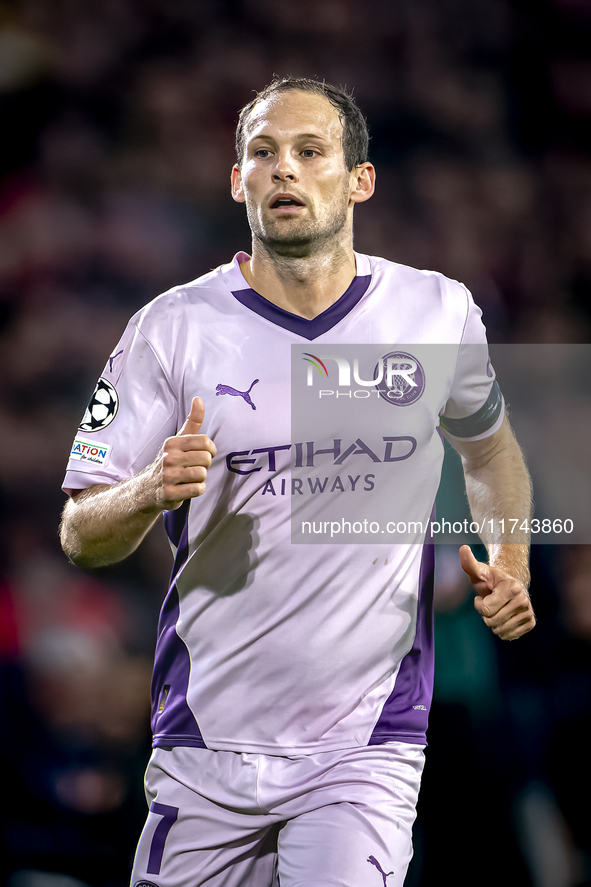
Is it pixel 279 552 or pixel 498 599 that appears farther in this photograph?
pixel 279 552

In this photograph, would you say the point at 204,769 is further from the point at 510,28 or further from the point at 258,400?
the point at 510,28

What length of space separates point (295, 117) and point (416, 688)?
4.37 feet

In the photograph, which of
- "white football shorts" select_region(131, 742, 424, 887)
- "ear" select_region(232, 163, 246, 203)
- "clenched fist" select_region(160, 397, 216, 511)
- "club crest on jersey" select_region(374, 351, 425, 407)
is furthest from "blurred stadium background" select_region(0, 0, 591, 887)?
"clenched fist" select_region(160, 397, 216, 511)

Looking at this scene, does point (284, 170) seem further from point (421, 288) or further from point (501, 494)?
point (501, 494)

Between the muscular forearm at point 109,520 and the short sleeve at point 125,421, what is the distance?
0.18ft

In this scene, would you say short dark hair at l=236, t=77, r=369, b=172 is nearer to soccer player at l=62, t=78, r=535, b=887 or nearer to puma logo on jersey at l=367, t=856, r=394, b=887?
soccer player at l=62, t=78, r=535, b=887

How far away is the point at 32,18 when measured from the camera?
294 centimetres

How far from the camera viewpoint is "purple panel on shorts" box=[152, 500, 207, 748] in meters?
1.76

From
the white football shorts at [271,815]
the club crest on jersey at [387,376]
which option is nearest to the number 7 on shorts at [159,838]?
the white football shorts at [271,815]

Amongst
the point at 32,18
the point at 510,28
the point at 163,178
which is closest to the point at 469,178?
the point at 510,28

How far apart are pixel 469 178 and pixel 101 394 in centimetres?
174

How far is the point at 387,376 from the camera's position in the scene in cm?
191

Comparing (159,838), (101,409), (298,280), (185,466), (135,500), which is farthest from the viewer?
(298,280)

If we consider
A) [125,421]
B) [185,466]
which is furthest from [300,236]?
[185,466]
